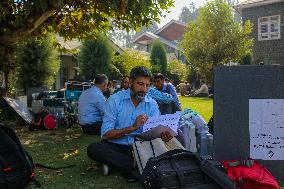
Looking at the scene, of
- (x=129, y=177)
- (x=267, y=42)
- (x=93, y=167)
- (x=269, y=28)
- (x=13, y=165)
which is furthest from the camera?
(x=269, y=28)

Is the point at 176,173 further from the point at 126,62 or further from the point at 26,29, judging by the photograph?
the point at 126,62

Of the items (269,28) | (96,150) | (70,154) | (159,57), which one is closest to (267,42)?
(269,28)

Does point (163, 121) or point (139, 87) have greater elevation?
point (139, 87)

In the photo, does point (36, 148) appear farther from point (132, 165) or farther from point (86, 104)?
point (132, 165)

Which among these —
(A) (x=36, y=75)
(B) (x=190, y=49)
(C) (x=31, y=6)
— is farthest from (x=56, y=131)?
(B) (x=190, y=49)

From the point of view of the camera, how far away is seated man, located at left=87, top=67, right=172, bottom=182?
576cm

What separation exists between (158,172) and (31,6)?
6.29m

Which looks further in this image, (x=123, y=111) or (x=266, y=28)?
(x=266, y=28)

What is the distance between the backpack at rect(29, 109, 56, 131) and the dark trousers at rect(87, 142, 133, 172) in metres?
5.78

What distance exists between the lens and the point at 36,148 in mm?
8578

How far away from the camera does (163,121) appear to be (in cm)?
551

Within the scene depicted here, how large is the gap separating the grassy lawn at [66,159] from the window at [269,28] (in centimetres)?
2114

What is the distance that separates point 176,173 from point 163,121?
55.6 inches

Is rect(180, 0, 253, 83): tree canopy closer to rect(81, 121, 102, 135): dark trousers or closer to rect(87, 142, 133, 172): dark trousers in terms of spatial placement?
rect(81, 121, 102, 135): dark trousers
